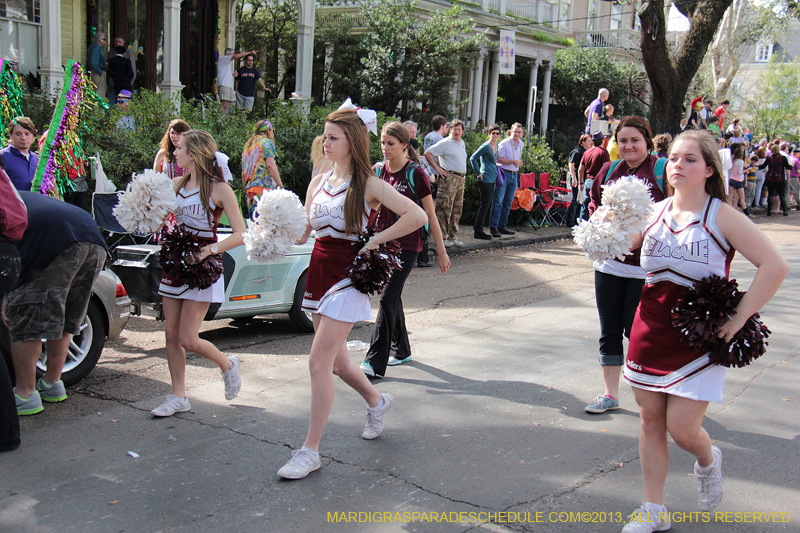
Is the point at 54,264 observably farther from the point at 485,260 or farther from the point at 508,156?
the point at 508,156

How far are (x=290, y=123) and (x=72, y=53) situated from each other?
5993 mm

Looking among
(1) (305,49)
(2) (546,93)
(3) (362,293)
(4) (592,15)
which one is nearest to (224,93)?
(1) (305,49)

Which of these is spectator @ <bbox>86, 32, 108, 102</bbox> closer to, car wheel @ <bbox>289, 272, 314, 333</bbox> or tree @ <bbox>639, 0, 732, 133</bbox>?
car wheel @ <bbox>289, 272, 314, 333</bbox>

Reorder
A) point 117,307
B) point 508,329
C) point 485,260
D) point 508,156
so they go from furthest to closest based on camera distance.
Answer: point 508,156, point 485,260, point 508,329, point 117,307

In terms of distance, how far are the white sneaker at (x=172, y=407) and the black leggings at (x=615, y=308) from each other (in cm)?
289

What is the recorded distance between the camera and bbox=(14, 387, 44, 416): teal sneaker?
184 inches

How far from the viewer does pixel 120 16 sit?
16734mm

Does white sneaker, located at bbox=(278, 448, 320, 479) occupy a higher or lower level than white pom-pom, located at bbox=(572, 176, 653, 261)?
lower

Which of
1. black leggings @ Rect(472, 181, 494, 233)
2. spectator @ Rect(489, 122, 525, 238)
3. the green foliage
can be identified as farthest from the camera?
the green foliage

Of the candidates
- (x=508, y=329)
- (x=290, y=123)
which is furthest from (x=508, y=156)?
(x=508, y=329)

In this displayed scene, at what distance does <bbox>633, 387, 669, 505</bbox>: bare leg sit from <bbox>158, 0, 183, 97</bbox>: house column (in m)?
14.5

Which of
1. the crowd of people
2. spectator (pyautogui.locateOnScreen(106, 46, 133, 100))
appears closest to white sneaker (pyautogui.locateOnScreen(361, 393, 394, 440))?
the crowd of people

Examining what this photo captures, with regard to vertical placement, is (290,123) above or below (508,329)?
above

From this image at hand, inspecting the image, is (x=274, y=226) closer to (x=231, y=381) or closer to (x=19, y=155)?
(x=231, y=381)
